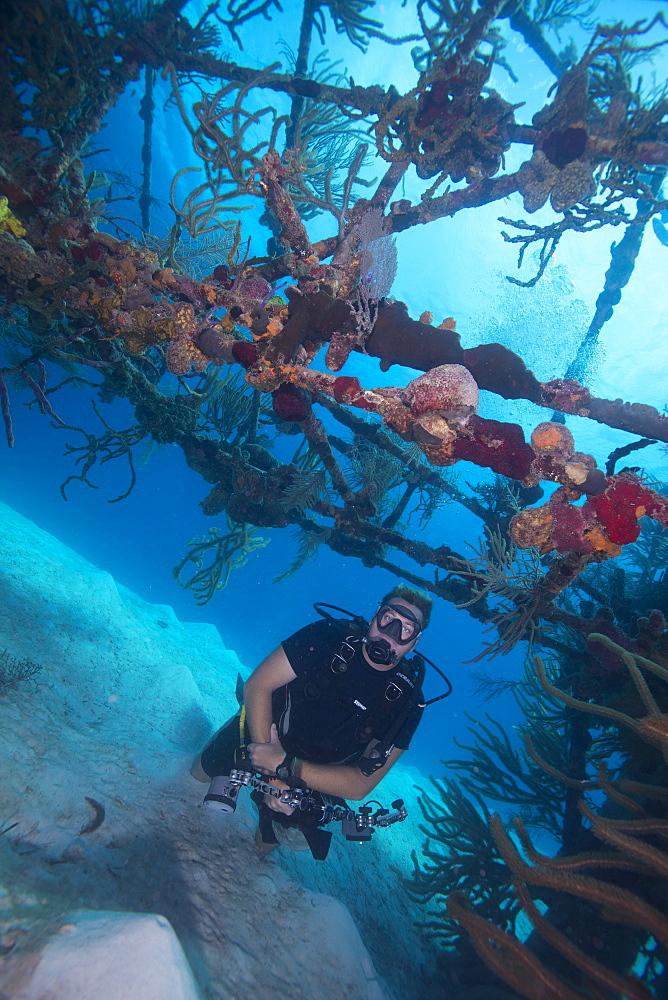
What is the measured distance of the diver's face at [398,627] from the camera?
13.0 feet

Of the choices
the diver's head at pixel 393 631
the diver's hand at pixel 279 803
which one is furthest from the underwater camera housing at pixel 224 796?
the diver's head at pixel 393 631

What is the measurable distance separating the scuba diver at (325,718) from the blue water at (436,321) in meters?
2.87

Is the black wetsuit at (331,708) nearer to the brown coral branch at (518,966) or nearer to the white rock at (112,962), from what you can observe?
the brown coral branch at (518,966)

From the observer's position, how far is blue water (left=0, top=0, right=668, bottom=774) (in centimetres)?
2033

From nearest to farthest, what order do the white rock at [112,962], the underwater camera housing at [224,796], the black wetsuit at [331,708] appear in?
the white rock at [112,962], the underwater camera housing at [224,796], the black wetsuit at [331,708]

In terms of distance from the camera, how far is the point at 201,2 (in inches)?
919

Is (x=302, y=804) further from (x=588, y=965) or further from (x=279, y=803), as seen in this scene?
(x=588, y=965)

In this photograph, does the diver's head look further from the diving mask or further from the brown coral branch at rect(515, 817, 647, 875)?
the brown coral branch at rect(515, 817, 647, 875)

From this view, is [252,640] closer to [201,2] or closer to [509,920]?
[509,920]

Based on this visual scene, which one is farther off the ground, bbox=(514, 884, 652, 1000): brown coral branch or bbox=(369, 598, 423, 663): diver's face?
bbox=(369, 598, 423, 663): diver's face

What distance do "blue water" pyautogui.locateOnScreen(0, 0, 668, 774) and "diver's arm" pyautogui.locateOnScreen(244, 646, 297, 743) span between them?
368 cm

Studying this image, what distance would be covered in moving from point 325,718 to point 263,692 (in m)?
0.69

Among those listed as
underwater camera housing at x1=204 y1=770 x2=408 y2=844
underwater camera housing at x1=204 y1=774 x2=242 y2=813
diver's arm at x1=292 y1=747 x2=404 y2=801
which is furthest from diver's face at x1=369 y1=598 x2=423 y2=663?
underwater camera housing at x1=204 y1=774 x2=242 y2=813

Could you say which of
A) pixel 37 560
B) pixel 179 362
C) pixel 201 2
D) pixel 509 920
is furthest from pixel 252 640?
pixel 201 2
